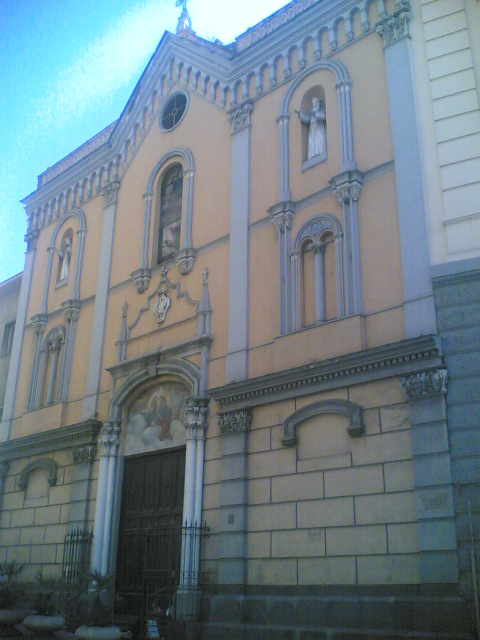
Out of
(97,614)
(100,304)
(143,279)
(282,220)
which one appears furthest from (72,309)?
(97,614)

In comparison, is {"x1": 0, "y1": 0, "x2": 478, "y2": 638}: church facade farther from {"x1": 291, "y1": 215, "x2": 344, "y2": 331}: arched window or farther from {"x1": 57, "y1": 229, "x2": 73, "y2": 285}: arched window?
{"x1": 57, "y1": 229, "x2": 73, "y2": 285}: arched window

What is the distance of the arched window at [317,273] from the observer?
1552 centimetres

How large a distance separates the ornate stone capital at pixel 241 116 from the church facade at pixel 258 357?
0.28 feet

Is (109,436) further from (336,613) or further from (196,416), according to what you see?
(336,613)

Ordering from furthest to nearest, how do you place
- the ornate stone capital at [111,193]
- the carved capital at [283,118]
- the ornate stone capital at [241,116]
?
the ornate stone capital at [111,193] → the ornate stone capital at [241,116] → the carved capital at [283,118]

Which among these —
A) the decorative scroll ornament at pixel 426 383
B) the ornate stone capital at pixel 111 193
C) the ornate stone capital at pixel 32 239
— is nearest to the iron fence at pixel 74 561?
the decorative scroll ornament at pixel 426 383

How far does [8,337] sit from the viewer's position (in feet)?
92.0

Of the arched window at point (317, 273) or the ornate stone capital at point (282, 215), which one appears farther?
the ornate stone capital at point (282, 215)

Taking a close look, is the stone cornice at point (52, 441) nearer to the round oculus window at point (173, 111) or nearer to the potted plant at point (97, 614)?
the potted plant at point (97, 614)

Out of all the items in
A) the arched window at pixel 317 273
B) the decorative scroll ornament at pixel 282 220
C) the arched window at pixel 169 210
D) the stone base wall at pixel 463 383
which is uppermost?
the arched window at pixel 169 210

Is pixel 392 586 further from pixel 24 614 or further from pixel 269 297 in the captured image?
pixel 24 614

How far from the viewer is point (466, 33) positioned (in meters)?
15.4

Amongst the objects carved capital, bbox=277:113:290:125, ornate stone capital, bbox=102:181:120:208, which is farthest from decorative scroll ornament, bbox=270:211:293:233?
ornate stone capital, bbox=102:181:120:208

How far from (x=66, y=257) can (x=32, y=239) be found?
8.27 ft
